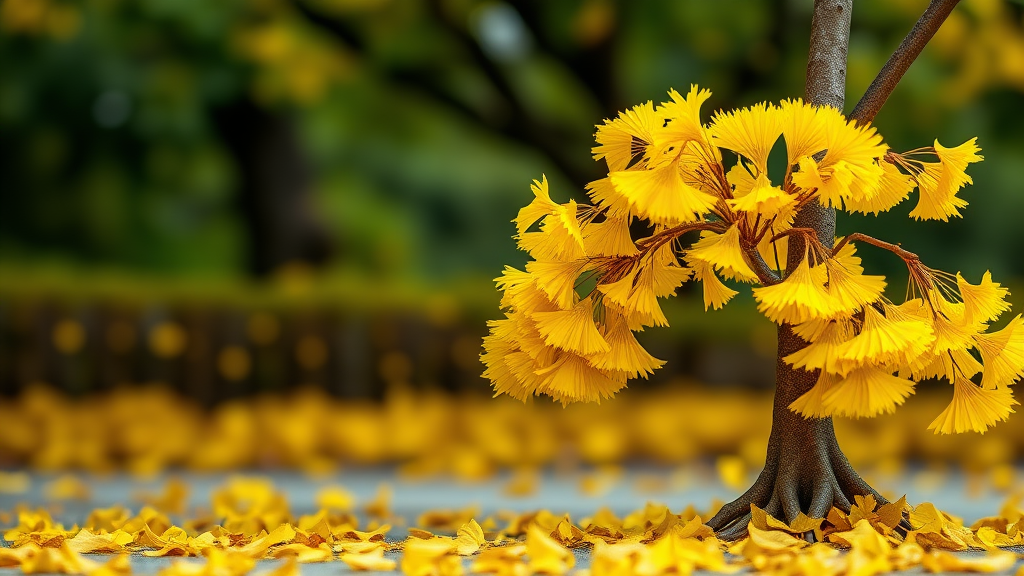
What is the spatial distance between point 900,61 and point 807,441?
1.03 m

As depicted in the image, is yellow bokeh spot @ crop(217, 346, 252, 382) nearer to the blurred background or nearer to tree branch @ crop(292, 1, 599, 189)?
the blurred background

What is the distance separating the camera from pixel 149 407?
256 inches

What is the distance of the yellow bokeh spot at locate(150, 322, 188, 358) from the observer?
6.59 metres

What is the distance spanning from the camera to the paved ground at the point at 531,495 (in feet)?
14.4

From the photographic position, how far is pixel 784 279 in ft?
8.25

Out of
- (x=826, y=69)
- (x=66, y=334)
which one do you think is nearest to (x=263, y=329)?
(x=66, y=334)

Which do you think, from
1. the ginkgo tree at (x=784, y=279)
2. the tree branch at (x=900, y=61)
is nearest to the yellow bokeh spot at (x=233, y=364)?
the ginkgo tree at (x=784, y=279)

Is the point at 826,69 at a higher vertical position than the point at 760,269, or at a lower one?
higher

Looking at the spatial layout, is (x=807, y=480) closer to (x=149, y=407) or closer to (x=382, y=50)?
(x=149, y=407)

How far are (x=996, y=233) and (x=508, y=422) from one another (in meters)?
4.49

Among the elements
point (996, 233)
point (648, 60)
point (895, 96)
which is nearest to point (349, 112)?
point (648, 60)

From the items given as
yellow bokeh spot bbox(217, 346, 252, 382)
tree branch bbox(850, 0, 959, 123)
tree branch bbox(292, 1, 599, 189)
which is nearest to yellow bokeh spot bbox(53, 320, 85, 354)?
yellow bokeh spot bbox(217, 346, 252, 382)

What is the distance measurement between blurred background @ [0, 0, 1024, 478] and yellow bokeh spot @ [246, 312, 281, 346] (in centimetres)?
2

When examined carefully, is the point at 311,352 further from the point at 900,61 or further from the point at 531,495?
the point at 900,61
